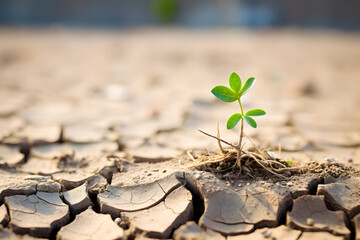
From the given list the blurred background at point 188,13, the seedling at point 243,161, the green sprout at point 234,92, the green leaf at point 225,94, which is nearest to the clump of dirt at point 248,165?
the seedling at point 243,161

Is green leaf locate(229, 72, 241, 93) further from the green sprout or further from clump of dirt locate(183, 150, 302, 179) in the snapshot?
clump of dirt locate(183, 150, 302, 179)

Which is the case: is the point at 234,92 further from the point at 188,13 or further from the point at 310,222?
the point at 188,13

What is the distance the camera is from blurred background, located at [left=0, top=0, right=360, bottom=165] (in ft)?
7.23

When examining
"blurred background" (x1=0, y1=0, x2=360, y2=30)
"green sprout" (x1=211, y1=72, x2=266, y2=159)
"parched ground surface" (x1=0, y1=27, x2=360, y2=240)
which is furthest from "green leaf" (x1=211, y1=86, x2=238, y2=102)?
"blurred background" (x1=0, y1=0, x2=360, y2=30)

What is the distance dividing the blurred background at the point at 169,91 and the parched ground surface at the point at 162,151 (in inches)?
0.6

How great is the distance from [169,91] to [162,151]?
144 cm

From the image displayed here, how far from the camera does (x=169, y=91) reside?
3.34 m

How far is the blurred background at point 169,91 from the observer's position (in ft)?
7.23

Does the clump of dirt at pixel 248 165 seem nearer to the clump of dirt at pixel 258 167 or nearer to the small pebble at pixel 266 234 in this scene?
the clump of dirt at pixel 258 167

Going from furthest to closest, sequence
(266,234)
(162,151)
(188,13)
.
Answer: (188,13) → (162,151) → (266,234)

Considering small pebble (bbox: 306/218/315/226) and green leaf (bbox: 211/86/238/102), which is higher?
green leaf (bbox: 211/86/238/102)

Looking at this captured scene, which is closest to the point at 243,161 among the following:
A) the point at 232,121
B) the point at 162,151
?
the point at 232,121

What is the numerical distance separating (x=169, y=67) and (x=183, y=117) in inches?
76.3

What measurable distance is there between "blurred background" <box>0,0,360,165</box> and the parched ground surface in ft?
0.05
